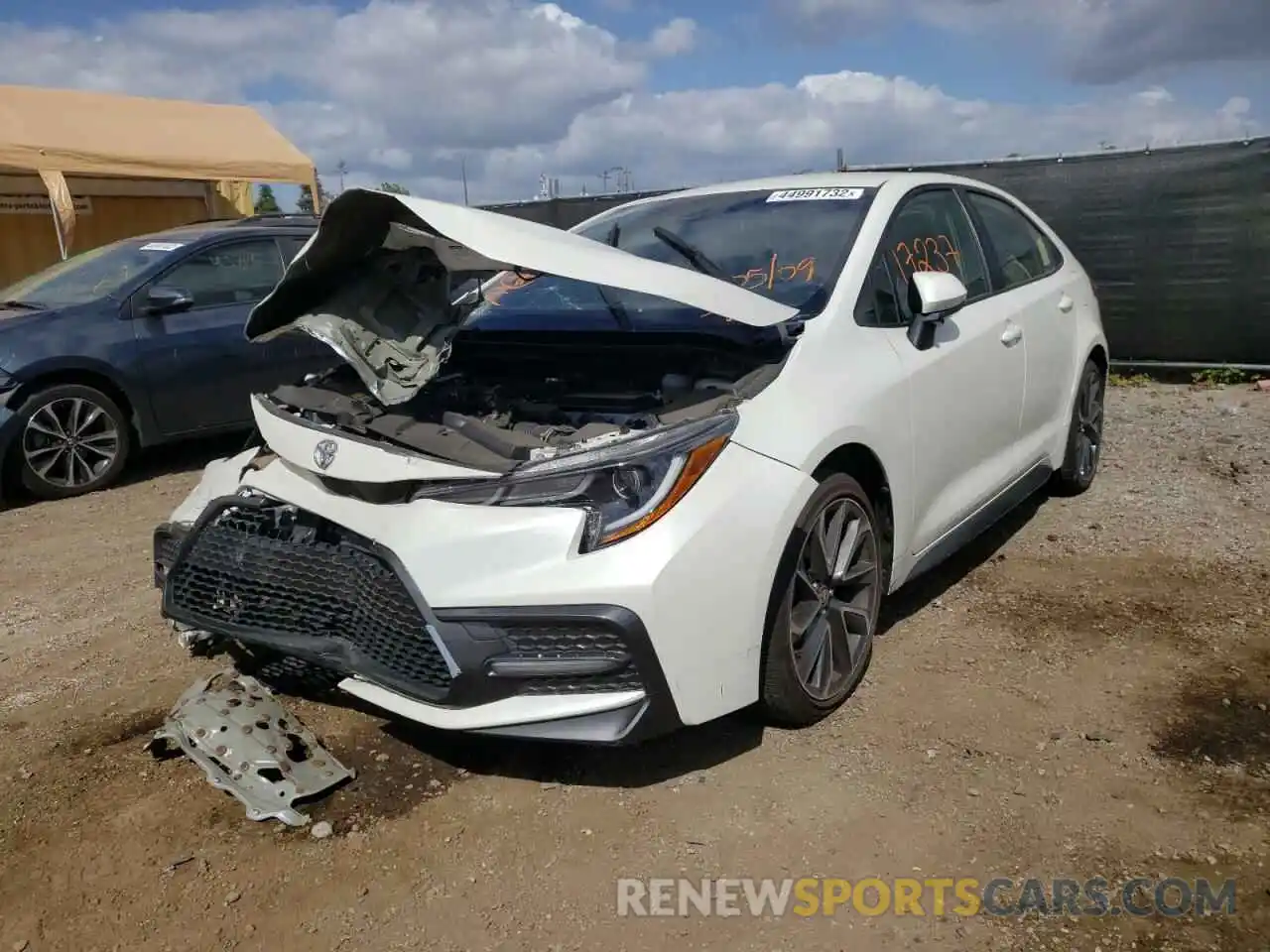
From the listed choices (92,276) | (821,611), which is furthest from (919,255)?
(92,276)

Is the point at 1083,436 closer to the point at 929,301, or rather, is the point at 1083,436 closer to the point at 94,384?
the point at 929,301

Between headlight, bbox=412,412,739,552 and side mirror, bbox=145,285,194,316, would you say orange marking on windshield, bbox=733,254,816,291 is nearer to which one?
headlight, bbox=412,412,739,552

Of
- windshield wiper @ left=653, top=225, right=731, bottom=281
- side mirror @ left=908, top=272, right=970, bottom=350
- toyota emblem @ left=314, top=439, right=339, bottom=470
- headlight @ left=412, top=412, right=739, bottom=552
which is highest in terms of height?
windshield wiper @ left=653, top=225, right=731, bottom=281

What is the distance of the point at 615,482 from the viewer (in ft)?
8.29

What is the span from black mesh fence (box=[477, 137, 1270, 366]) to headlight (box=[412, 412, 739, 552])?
24.2 feet

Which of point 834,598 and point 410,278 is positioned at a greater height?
point 410,278

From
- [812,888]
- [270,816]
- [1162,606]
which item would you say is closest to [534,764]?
[270,816]

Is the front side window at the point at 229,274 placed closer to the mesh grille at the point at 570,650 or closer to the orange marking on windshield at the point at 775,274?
the orange marking on windshield at the point at 775,274

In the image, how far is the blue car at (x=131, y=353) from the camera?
19.7 feet

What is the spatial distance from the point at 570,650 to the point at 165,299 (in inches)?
196

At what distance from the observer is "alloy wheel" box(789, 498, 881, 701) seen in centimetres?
291

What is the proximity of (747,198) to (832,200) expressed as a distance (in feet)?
1.26

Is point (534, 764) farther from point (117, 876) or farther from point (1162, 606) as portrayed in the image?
point (1162, 606)

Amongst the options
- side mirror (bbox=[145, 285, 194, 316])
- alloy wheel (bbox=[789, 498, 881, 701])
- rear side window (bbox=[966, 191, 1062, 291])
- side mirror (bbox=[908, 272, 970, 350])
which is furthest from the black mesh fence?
alloy wheel (bbox=[789, 498, 881, 701])
